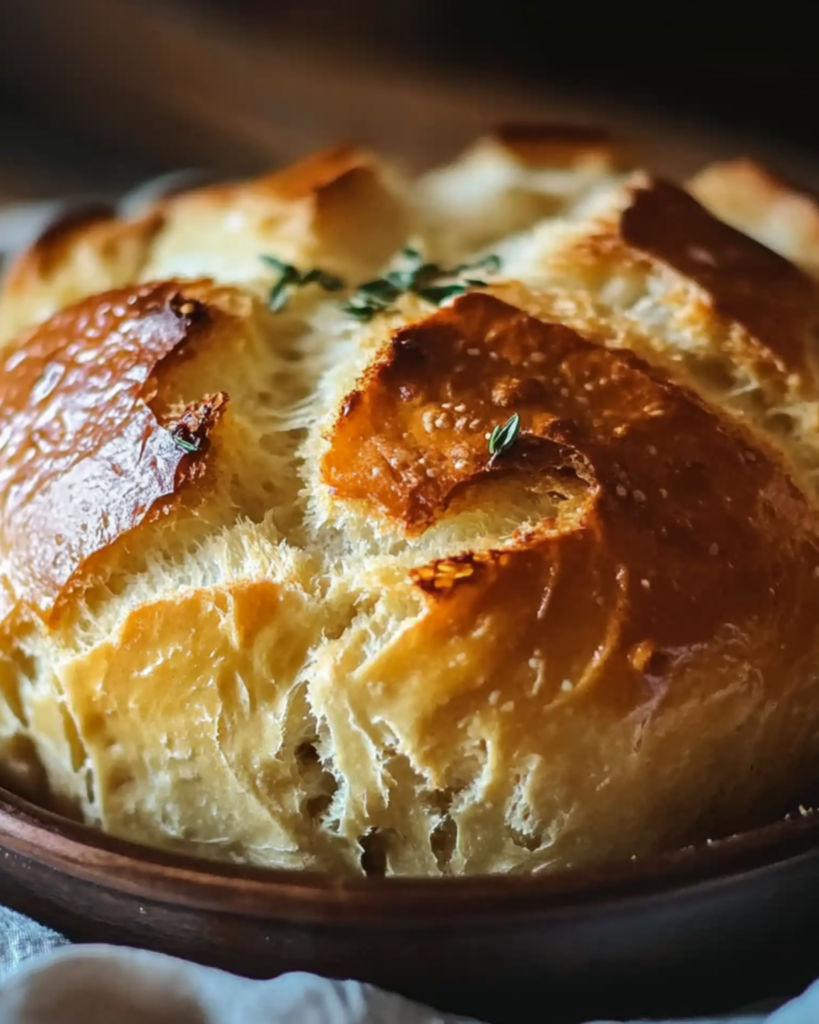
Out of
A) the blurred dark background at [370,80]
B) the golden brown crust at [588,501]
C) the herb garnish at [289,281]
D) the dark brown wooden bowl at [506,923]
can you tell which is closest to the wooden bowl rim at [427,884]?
the dark brown wooden bowl at [506,923]

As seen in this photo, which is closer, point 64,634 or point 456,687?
point 456,687

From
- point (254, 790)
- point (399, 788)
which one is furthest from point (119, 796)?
point (399, 788)

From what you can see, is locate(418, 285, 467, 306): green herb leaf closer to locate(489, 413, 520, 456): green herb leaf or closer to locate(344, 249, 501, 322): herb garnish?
locate(344, 249, 501, 322): herb garnish

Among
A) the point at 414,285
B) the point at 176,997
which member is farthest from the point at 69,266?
the point at 176,997

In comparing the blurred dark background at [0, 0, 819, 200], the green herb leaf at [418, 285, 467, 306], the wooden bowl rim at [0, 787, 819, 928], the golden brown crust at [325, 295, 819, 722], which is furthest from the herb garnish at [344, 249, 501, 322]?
the blurred dark background at [0, 0, 819, 200]

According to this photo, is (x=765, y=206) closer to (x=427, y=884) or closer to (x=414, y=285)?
(x=414, y=285)

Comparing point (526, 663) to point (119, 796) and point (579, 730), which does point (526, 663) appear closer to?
point (579, 730)

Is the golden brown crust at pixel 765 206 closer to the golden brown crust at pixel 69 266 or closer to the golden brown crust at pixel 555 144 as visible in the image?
the golden brown crust at pixel 555 144
